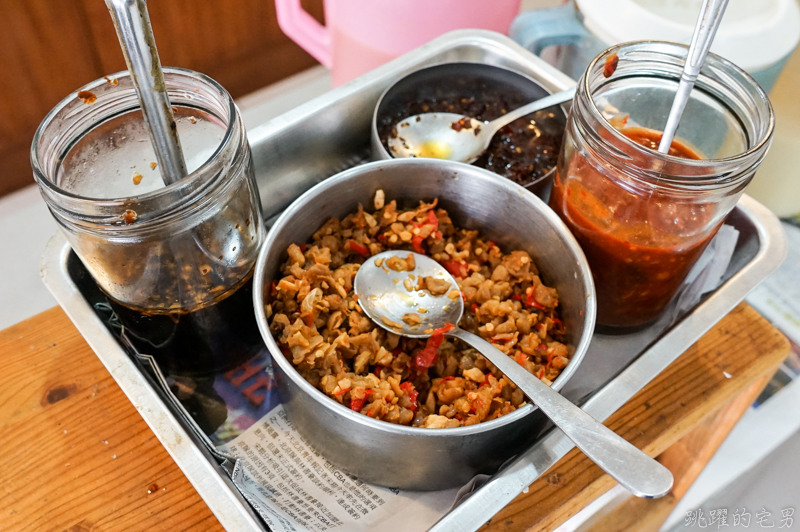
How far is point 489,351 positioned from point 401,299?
0.14m

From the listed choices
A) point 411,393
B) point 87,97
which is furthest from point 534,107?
point 87,97

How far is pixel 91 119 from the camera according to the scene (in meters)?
0.73

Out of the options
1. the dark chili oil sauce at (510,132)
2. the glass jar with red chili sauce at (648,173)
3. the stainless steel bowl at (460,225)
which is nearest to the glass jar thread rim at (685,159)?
the glass jar with red chili sauce at (648,173)

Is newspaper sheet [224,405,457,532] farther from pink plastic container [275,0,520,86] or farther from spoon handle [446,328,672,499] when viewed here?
pink plastic container [275,0,520,86]

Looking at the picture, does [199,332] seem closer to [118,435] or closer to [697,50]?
[118,435]

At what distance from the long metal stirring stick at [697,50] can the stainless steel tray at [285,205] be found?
251 millimetres

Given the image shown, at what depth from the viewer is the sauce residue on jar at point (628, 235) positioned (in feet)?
2.38

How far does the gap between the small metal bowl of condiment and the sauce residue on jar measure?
0.19 m

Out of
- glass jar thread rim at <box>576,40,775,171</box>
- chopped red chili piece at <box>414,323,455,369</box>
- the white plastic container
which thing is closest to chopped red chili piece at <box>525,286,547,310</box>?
chopped red chili piece at <box>414,323,455,369</box>

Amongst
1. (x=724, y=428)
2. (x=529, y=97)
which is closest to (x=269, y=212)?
(x=529, y=97)

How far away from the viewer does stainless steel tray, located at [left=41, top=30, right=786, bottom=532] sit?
2.10 feet

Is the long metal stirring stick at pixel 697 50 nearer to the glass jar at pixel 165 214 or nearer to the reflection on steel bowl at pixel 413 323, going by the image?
the reflection on steel bowl at pixel 413 323

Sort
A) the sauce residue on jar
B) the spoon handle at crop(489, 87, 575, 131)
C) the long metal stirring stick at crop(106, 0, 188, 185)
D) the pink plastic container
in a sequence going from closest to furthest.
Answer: the long metal stirring stick at crop(106, 0, 188, 185), the sauce residue on jar, the spoon handle at crop(489, 87, 575, 131), the pink plastic container

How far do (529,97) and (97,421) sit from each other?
2.67 ft
